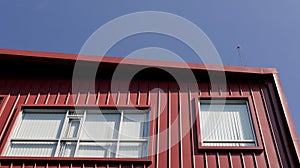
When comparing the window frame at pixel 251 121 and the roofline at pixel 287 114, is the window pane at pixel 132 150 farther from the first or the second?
the roofline at pixel 287 114

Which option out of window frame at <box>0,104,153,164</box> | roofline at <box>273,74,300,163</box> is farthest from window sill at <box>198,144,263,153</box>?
window frame at <box>0,104,153,164</box>

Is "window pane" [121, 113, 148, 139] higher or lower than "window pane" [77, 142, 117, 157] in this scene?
higher

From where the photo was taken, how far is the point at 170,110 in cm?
804

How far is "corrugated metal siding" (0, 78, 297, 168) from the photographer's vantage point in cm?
702

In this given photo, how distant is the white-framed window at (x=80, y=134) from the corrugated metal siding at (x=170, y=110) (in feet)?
0.80

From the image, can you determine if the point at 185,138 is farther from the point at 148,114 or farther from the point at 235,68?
the point at 235,68

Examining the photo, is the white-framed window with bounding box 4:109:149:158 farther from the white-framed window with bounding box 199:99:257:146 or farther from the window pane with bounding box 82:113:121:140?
the white-framed window with bounding box 199:99:257:146

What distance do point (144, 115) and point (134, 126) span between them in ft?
1.28

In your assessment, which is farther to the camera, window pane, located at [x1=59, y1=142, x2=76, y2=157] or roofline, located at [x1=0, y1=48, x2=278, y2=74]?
roofline, located at [x1=0, y1=48, x2=278, y2=74]

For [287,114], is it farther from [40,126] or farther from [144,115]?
[40,126]

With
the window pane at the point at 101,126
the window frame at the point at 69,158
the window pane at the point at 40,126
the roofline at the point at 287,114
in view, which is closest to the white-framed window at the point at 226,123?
the roofline at the point at 287,114

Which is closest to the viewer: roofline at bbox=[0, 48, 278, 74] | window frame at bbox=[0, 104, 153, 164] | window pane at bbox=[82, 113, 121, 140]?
window frame at bbox=[0, 104, 153, 164]

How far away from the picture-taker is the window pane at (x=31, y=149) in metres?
7.36

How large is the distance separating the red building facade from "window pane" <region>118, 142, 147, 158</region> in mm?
22
